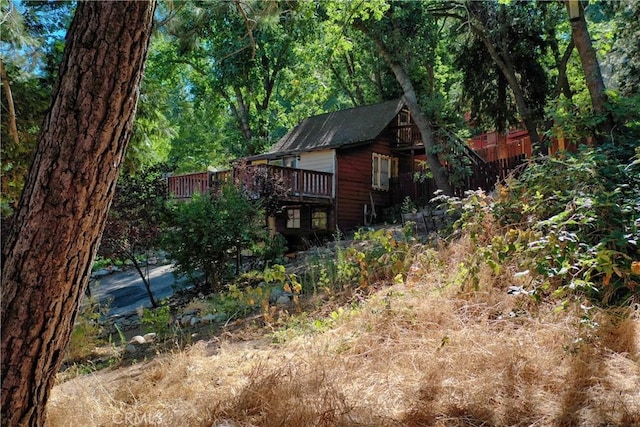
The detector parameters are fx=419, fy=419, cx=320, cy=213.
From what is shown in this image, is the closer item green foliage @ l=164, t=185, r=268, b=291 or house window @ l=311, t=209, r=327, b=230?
green foliage @ l=164, t=185, r=268, b=291

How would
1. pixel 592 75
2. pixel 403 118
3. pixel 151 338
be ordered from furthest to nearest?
1. pixel 403 118
2. pixel 592 75
3. pixel 151 338

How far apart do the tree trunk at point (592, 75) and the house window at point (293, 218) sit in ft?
36.1

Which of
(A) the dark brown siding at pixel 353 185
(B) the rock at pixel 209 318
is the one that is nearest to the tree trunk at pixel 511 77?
(A) the dark brown siding at pixel 353 185

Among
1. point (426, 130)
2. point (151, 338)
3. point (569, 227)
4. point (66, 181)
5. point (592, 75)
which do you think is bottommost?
point (151, 338)

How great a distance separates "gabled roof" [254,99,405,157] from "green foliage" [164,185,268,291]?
7.50 meters

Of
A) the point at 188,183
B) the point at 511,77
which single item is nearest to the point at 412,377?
the point at 511,77

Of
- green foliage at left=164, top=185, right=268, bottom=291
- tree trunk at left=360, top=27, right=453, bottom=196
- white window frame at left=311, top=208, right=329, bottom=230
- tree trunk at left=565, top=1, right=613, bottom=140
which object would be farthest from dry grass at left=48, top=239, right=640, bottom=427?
white window frame at left=311, top=208, right=329, bottom=230

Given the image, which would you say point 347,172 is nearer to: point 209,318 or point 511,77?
point 511,77

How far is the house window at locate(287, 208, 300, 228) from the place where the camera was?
15859 mm

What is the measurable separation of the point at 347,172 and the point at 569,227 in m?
12.2

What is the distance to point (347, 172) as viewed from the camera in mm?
16250

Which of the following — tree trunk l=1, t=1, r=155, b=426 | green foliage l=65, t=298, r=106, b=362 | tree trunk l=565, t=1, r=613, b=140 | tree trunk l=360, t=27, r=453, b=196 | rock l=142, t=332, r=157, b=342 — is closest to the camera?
tree trunk l=1, t=1, r=155, b=426

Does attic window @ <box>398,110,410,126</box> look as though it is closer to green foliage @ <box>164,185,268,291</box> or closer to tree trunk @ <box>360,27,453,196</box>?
tree trunk @ <box>360,27,453,196</box>

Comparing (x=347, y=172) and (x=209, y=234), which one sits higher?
(x=347, y=172)
